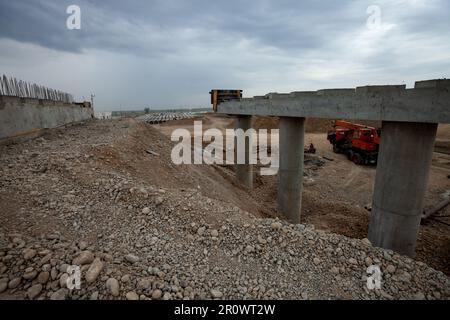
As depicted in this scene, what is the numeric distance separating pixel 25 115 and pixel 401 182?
10.9 m

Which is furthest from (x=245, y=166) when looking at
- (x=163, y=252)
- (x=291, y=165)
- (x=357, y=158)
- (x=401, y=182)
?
(x=163, y=252)

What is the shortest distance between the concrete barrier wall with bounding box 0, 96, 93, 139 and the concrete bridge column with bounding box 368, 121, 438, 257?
32.3 feet

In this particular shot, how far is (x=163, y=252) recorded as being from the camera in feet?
10.2

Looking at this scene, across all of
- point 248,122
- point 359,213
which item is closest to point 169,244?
point 359,213

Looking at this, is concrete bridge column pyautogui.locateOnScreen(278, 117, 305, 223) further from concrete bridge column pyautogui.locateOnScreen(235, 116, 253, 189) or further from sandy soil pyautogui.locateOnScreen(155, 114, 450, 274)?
concrete bridge column pyautogui.locateOnScreen(235, 116, 253, 189)

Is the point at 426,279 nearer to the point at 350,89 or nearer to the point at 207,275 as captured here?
the point at 207,275

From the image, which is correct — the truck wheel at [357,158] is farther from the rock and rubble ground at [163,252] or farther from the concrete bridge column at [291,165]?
the rock and rubble ground at [163,252]

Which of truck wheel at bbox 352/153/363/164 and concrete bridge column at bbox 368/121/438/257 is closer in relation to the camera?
concrete bridge column at bbox 368/121/438/257

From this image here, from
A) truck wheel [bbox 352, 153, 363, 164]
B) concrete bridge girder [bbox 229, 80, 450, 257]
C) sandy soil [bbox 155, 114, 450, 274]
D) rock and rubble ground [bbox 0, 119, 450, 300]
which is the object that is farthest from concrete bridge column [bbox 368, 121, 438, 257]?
truck wheel [bbox 352, 153, 363, 164]

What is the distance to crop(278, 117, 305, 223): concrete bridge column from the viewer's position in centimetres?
816

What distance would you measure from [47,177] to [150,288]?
3651 mm

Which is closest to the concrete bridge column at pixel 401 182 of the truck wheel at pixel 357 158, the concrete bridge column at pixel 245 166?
the concrete bridge column at pixel 245 166

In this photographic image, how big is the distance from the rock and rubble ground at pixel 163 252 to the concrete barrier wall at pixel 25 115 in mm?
3047

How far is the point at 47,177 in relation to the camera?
182 inches
